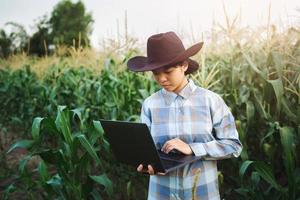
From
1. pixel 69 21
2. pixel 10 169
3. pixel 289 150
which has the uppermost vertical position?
pixel 69 21

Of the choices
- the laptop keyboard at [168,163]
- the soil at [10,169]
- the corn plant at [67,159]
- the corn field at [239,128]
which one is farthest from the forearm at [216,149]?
the soil at [10,169]

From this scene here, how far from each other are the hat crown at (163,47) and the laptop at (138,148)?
35 cm

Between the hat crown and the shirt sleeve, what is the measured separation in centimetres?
29

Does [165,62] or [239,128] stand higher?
[165,62]

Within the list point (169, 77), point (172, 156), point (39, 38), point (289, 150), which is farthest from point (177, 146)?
point (39, 38)

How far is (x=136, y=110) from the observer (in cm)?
374

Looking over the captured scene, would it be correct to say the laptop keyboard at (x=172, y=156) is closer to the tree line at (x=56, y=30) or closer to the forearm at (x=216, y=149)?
the forearm at (x=216, y=149)

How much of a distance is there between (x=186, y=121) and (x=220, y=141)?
0.58 feet

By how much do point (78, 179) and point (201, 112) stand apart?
1274 millimetres

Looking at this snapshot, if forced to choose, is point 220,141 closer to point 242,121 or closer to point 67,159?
point 242,121

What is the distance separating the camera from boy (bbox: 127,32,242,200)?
1.91 m

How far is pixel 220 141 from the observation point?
6.37ft

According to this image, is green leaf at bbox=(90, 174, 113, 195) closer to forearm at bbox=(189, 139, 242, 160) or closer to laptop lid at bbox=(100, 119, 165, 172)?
laptop lid at bbox=(100, 119, 165, 172)

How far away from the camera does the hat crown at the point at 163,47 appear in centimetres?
194
